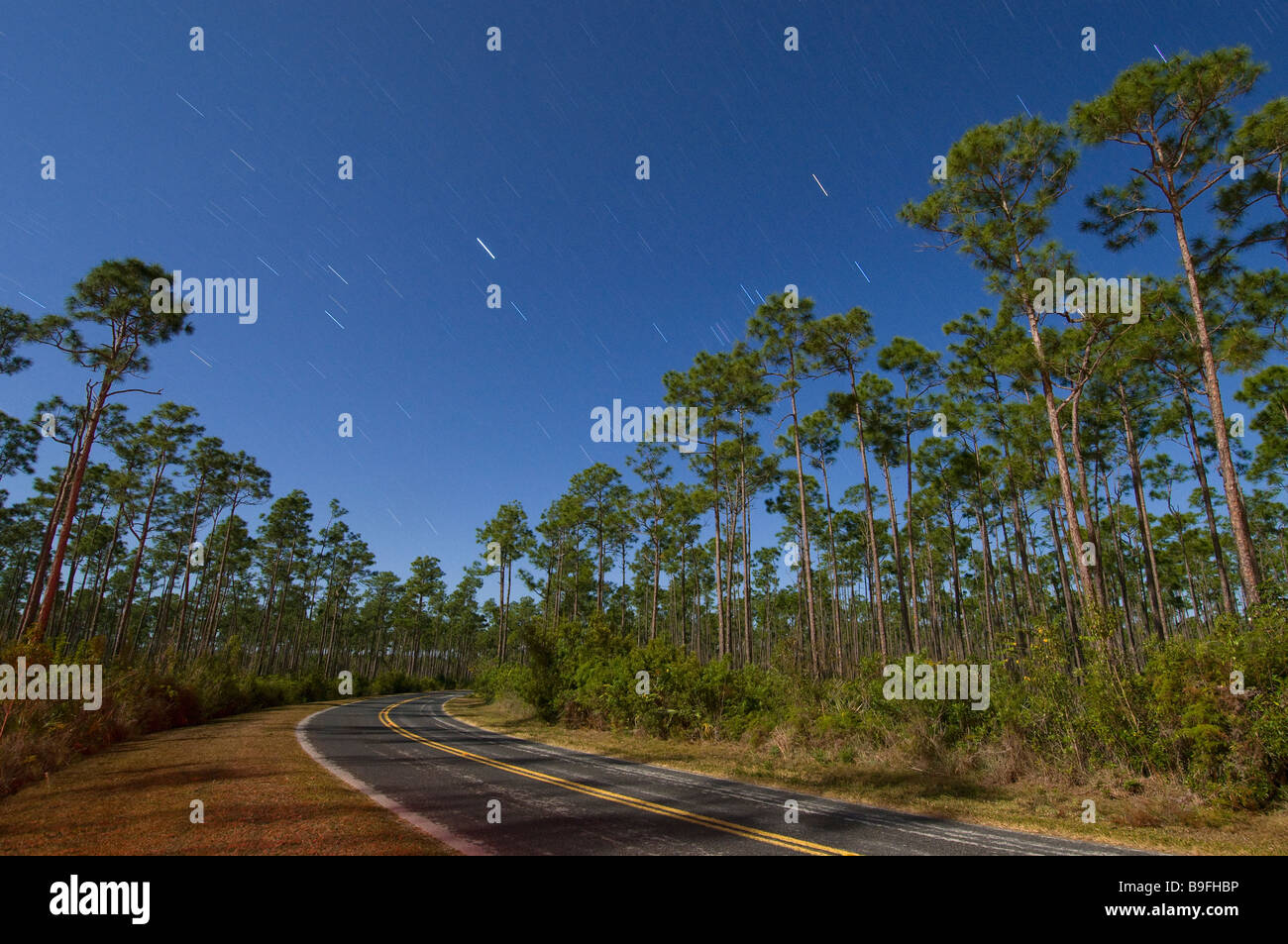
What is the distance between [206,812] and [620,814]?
550cm

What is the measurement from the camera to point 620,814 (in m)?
8.49

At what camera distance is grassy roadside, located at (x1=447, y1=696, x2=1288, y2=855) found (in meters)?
7.84

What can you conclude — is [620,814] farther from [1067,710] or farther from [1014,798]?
[1067,710]

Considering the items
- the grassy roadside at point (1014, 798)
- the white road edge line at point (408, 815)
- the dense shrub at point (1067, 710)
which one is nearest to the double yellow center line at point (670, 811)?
the white road edge line at point (408, 815)

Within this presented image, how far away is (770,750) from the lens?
15742 millimetres

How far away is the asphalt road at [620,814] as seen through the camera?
22.5ft

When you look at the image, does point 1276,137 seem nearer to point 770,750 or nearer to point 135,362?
point 770,750

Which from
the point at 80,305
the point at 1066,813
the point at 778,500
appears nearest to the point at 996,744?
the point at 1066,813

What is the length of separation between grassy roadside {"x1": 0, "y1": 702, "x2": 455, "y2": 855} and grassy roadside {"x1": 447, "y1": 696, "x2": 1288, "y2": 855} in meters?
7.89

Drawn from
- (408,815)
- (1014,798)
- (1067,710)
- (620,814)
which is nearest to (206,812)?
(408,815)

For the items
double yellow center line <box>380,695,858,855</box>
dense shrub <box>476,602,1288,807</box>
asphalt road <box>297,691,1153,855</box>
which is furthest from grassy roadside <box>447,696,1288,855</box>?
double yellow center line <box>380,695,858,855</box>

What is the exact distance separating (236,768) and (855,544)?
49.6 metres

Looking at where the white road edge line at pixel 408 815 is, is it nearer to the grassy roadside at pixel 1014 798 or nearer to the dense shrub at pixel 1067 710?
the grassy roadside at pixel 1014 798
